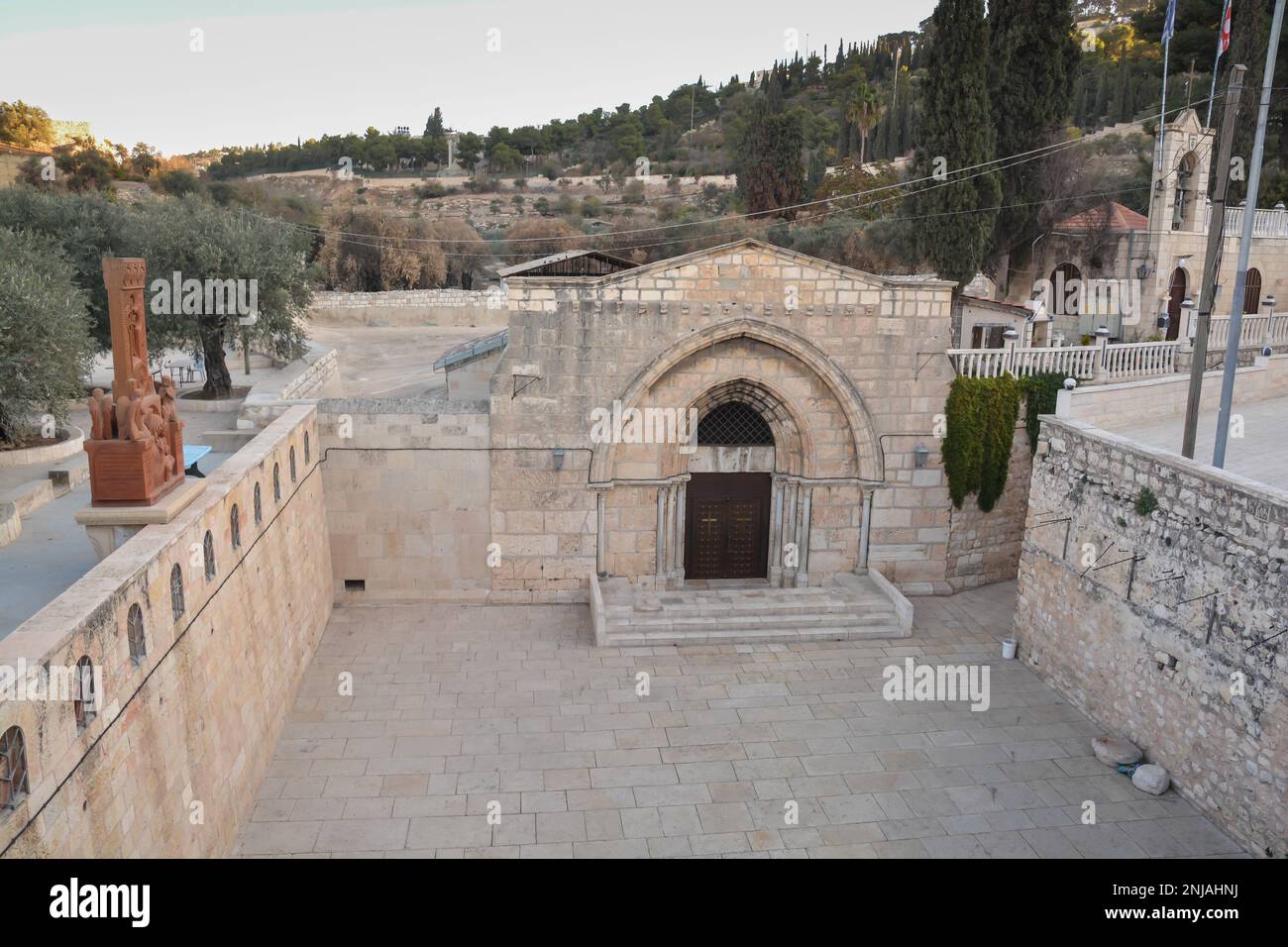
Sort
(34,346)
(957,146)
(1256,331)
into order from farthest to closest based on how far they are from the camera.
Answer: (957,146)
(1256,331)
(34,346)

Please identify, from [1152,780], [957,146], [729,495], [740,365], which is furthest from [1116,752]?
[957,146]

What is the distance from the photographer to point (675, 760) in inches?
432

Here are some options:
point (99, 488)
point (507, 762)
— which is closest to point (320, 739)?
point (507, 762)

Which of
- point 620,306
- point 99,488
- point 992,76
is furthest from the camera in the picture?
point 992,76

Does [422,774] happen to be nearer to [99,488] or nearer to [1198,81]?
[99,488]

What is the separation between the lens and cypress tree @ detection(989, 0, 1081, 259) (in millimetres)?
25359

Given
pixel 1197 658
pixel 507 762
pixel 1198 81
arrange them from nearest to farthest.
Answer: pixel 1197 658, pixel 507 762, pixel 1198 81

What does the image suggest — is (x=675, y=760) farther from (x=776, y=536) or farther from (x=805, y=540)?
(x=776, y=536)

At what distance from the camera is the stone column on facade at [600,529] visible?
601 inches

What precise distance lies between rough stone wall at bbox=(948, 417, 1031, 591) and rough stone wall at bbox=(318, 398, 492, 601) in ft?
27.1

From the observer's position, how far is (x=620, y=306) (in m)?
14.5

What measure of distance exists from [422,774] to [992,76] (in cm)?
2380

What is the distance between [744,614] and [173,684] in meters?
9.14

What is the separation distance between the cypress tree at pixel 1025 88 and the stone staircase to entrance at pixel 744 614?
594 inches
